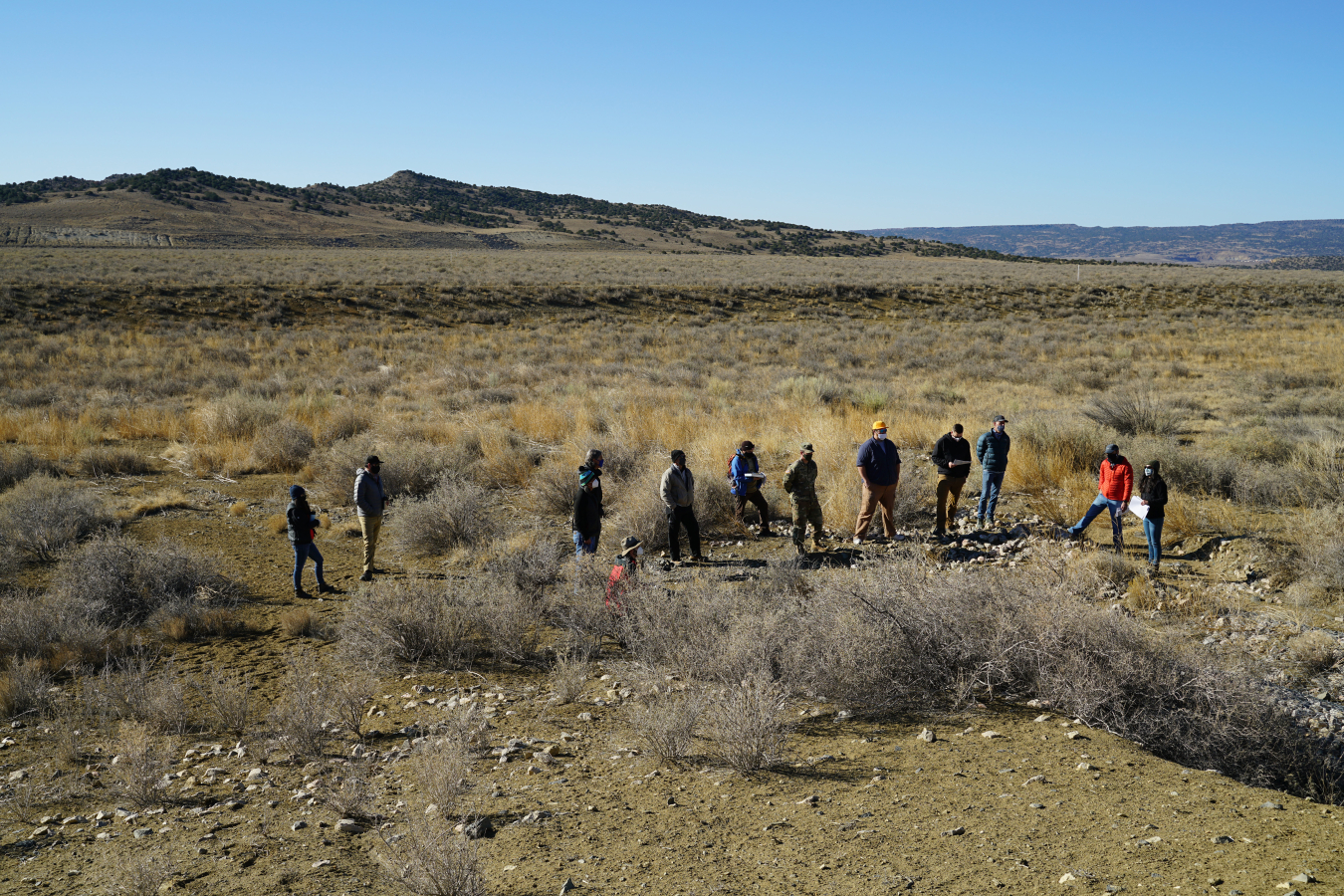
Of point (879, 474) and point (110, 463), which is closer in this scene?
point (879, 474)

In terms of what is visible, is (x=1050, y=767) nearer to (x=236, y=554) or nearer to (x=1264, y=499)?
(x=1264, y=499)

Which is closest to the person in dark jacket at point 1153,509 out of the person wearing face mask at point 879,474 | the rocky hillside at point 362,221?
the person wearing face mask at point 879,474

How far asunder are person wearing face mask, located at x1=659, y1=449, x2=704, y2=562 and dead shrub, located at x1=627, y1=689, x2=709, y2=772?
366 centimetres

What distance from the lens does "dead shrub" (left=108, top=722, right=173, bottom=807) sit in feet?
14.5

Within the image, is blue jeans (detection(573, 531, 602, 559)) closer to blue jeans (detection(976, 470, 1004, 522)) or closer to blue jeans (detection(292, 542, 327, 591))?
blue jeans (detection(292, 542, 327, 591))

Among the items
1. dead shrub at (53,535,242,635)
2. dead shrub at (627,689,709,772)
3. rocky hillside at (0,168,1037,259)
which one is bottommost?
dead shrub at (53,535,242,635)

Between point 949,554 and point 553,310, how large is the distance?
31.6m

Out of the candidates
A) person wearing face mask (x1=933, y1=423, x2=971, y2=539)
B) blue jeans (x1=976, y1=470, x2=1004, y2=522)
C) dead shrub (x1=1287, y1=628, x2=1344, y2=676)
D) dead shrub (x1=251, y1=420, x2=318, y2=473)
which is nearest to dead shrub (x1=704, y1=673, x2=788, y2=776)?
dead shrub (x1=1287, y1=628, x2=1344, y2=676)

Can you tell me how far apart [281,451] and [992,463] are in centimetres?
1176

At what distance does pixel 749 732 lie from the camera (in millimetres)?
4414

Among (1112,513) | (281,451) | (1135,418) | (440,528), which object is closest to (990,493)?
Result: (1112,513)

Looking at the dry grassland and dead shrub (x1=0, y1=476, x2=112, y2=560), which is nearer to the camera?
the dry grassland

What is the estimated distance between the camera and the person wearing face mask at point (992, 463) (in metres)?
9.45

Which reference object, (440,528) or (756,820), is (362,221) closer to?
(440,528)
